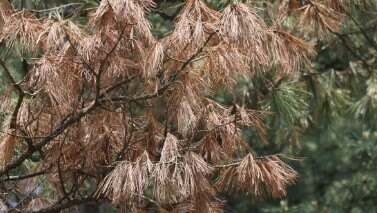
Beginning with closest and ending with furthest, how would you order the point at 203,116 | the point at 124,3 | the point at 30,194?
the point at 124,3
the point at 203,116
the point at 30,194

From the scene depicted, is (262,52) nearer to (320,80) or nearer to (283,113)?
(283,113)

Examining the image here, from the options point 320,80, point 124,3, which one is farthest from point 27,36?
point 320,80

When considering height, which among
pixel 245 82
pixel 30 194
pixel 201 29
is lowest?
pixel 30 194

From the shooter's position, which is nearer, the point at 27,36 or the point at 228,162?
the point at 27,36

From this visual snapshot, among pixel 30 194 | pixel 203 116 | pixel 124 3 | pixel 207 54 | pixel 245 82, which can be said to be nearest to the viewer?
pixel 124 3

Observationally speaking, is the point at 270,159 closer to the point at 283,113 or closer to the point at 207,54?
the point at 207,54

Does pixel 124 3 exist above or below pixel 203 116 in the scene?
above

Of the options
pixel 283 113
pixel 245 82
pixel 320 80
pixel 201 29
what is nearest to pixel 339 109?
pixel 320 80
